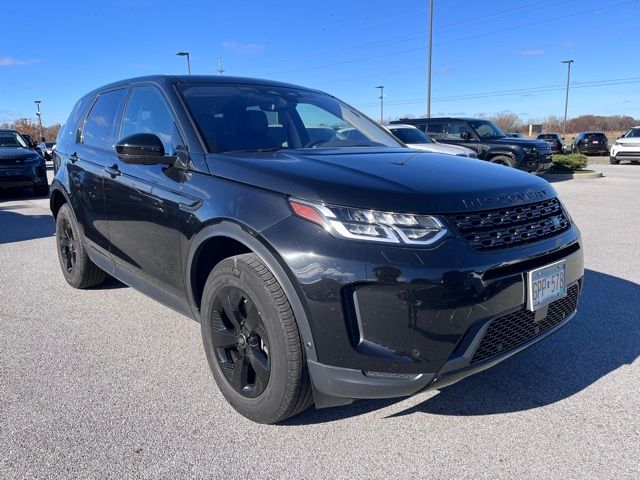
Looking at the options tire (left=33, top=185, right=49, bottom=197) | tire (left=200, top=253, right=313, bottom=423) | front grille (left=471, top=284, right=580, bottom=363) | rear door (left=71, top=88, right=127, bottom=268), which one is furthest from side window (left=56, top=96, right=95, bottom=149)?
tire (left=33, top=185, right=49, bottom=197)

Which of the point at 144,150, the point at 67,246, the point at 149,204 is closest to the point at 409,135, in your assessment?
the point at 67,246

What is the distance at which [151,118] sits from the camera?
11.1 ft

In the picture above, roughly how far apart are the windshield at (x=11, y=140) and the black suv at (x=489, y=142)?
35.0ft

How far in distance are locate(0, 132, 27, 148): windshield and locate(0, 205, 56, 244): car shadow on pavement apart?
3151 mm

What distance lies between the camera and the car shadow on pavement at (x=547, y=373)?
2.77 m

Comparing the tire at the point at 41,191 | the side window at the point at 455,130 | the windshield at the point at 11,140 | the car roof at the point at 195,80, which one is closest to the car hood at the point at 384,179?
the car roof at the point at 195,80

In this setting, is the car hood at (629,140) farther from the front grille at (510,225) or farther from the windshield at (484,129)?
the front grille at (510,225)

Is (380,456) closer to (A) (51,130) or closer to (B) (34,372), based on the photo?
(B) (34,372)

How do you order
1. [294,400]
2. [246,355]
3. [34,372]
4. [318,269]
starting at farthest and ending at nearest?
[34,372]
[246,355]
[294,400]
[318,269]

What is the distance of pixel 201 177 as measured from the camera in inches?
109

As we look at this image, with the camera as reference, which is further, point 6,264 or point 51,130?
point 51,130

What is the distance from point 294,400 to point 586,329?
97.1 inches

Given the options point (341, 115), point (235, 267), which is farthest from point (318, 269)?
point (341, 115)

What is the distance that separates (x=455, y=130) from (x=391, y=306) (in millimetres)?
13973
